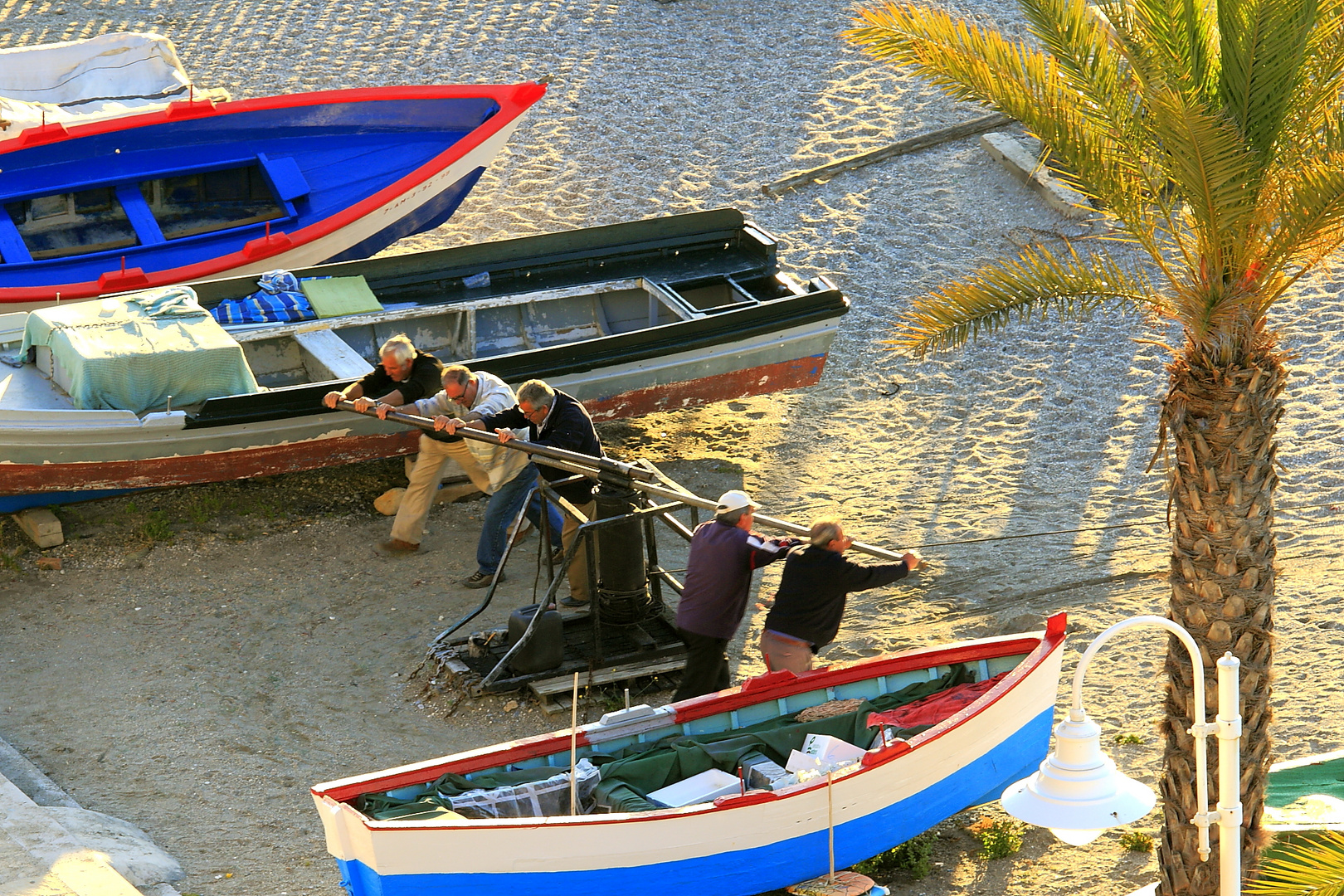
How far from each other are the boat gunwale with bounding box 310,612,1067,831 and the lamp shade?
2.00m

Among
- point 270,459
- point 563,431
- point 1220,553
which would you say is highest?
point 1220,553

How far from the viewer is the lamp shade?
432 centimetres

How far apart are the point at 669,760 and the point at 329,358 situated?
15.9 feet

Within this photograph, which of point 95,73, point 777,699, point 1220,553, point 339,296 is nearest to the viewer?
point 1220,553

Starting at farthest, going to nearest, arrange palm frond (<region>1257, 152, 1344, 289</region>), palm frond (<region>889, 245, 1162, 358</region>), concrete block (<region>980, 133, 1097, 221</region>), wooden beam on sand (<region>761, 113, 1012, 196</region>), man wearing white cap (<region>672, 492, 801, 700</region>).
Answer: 1. wooden beam on sand (<region>761, 113, 1012, 196</region>)
2. concrete block (<region>980, 133, 1097, 221</region>)
3. man wearing white cap (<region>672, 492, 801, 700</region>)
4. palm frond (<region>889, 245, 1162, 358</region>)
5. palm frond (<region>1257, 152, 1344, 289</region>)

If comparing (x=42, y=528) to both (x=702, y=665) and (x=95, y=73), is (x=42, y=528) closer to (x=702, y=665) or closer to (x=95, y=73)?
(x=702, y=665)

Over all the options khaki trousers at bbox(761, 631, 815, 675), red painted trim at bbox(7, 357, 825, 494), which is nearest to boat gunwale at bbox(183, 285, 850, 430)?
red painted trim at bbox(7, 357, 825, 494)

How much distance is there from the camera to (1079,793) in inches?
172

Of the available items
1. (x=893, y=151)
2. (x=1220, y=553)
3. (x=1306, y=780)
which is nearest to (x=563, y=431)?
(x=1220, y=553)

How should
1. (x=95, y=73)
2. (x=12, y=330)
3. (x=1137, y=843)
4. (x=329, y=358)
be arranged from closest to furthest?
(x=1137, y=843), (x=12, y=330), (x=329, y=358), (x=95, y=73)

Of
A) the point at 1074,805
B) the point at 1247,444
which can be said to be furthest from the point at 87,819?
the point at 1247,444

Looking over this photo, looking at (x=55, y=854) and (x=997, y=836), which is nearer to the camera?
(x=55, y=854)

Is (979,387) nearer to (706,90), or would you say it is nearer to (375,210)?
(375,210)

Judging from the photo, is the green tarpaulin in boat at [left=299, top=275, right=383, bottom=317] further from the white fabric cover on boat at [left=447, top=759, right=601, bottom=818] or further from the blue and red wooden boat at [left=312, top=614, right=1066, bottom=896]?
the white fabric cover on boat at [left=447, top=759, right=601, bottom=818]
